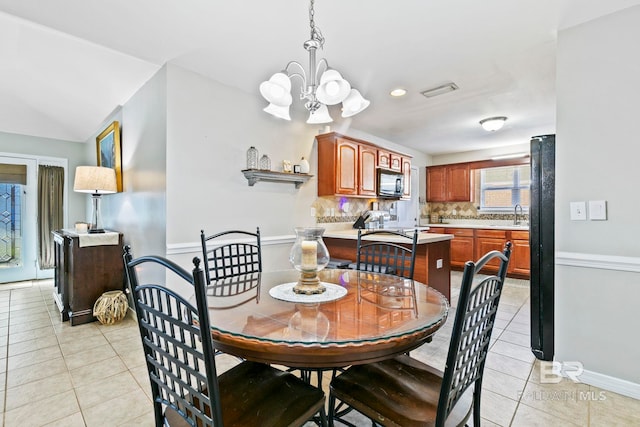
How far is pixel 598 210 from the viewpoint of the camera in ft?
6.50

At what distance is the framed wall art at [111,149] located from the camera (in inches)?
140

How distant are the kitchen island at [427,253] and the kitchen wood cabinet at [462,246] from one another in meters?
2.39

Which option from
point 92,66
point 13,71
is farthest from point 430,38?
point 13,71

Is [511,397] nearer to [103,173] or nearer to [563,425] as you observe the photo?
[563,425]

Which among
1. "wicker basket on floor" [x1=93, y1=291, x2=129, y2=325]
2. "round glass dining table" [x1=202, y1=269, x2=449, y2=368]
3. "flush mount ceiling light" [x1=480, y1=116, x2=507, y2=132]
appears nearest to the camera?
"round glass dining table" [x1=202, y1=269, x2=449, y2=368]

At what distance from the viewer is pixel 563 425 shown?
163cm

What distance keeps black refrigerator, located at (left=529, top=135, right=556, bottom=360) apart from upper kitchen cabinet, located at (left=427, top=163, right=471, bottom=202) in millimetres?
3846

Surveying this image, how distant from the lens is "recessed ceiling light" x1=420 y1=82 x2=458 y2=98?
3.03 metres

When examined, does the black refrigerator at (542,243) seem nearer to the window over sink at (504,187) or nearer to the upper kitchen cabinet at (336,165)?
the upper kitchen cabinet at (336,165)

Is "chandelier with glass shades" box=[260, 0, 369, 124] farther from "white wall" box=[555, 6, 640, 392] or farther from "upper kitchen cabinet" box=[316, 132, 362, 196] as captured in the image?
"upper kitchen cabinet" box=[316, 132, 362, 196]

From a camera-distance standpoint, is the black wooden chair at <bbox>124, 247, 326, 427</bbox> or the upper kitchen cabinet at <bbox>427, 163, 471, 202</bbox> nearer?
the black wooden chair at <bbox>124, 247, 326, 427</bbox>

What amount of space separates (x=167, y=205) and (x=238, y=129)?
3.47 feet

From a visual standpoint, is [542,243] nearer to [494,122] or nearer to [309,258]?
[309,258]

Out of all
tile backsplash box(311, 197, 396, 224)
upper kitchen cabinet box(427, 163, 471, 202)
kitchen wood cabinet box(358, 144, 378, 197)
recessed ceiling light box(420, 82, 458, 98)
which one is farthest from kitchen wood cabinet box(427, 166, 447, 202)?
recessed ceiling light box(420, 82, 458, 98)
